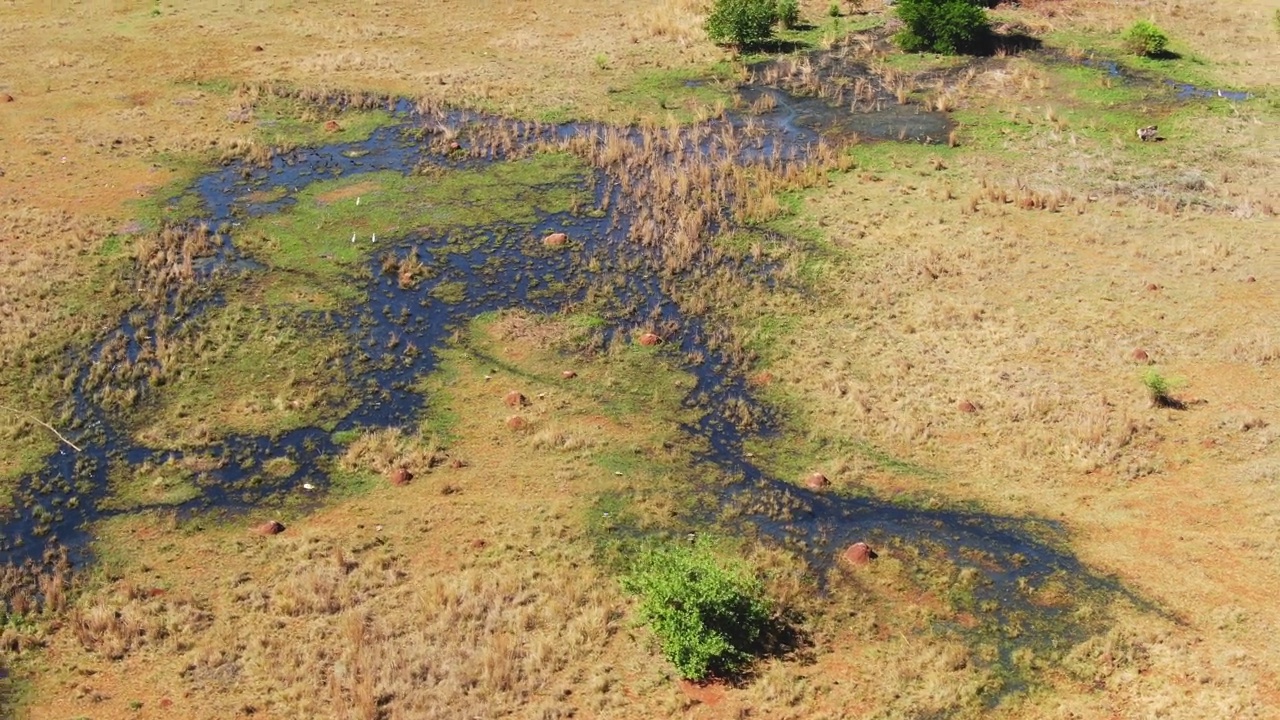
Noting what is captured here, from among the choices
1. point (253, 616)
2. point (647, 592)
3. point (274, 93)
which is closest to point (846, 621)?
point (647, 592)

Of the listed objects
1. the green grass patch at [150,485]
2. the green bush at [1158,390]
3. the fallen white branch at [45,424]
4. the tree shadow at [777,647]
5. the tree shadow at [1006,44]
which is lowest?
the tree shadow at [777,647]

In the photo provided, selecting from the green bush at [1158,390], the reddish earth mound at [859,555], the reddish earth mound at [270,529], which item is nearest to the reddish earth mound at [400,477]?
the reddish earth mound at [270,529]

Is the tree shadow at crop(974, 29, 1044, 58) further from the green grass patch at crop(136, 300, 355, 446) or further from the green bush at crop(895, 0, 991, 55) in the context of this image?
the green grass patch at crop(136, 300, 355, 446)

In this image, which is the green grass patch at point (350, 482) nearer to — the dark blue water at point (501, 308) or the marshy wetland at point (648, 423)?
the marshy wetland at point (648, 423)

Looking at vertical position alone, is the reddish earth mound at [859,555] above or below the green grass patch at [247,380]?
below

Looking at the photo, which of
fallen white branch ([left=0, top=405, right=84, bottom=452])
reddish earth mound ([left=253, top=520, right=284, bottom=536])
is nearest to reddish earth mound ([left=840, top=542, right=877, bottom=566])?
reddish earth mound ([left=253, top=520, right=284, bottom=536])

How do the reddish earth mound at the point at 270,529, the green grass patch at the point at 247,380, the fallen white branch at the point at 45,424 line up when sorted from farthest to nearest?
1. the green grass patch at the point at 247,380
2. the fallen white branch at the point at 45,424
3. the reddish earth mound at the point at 270,529

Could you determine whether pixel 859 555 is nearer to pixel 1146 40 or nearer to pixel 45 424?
pixel 45 424
